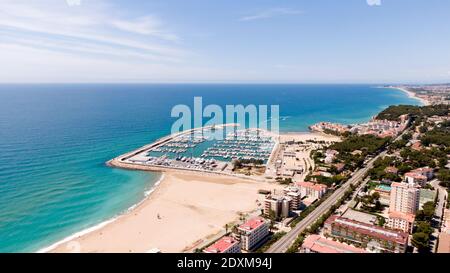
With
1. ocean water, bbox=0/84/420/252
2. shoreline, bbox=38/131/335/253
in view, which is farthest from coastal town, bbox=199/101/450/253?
ocean water, bbox=0/84/420/252

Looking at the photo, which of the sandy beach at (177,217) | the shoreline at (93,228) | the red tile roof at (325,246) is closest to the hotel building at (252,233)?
the sandy beach at (177,217)

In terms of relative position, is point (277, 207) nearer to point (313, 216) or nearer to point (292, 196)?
point (292, 196)

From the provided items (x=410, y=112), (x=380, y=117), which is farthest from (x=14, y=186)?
(x=410, y=112)

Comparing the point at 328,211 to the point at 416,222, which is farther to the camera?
the point at 328,211

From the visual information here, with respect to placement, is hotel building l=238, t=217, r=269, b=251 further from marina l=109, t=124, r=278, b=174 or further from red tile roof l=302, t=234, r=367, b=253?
marina l=109, t=124, r=278, b=174

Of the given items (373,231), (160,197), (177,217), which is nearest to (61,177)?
(160,197)

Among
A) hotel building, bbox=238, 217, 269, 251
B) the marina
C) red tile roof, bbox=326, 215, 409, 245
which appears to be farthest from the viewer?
the marina

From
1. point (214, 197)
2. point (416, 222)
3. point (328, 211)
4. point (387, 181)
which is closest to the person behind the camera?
point (416, 222)

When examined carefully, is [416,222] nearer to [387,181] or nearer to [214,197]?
[387,181]
